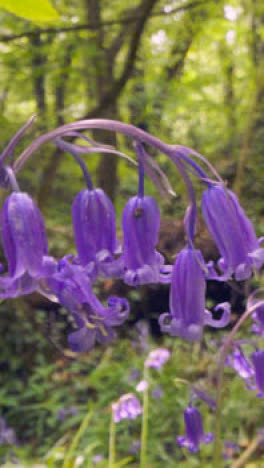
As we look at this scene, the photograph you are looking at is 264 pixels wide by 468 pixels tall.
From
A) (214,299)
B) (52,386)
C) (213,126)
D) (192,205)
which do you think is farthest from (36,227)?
(213,126)

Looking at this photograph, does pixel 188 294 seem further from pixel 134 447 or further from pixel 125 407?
pixel 134 447

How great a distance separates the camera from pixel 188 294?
0.86m

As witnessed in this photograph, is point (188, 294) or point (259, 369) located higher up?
point (188, 294)

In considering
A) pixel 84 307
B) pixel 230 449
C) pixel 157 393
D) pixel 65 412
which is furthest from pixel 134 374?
pixel 84 307

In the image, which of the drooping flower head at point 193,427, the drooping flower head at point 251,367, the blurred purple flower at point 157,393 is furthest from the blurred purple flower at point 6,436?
the drooping flower head at point 251,367

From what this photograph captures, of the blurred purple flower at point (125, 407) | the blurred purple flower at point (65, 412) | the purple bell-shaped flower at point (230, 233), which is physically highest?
the purple bell-shaped flower at point (230, 233)

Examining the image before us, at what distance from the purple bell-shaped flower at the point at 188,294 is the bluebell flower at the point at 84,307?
0.34 feet

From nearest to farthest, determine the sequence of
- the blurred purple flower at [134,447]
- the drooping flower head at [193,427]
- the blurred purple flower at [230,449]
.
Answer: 1. the drooping flower head at [193,427]
2. the blurred purple flower at [230,449]
3. the blurred purple flower at [134,447]

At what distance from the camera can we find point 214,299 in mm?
4480

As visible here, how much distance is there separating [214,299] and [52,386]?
1.68 meters

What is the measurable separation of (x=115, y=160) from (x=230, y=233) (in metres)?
4.24

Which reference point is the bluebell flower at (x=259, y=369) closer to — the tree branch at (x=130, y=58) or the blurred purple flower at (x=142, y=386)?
the blurred purple flower at (x=142, y=386)

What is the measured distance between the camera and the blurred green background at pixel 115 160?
11.1 feet

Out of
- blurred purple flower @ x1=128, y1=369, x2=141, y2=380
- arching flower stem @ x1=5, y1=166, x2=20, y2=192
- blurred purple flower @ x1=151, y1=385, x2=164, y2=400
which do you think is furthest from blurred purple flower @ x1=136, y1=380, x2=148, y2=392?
arching flower stem @ x1=5, y1=166, x2=20, y2=192
